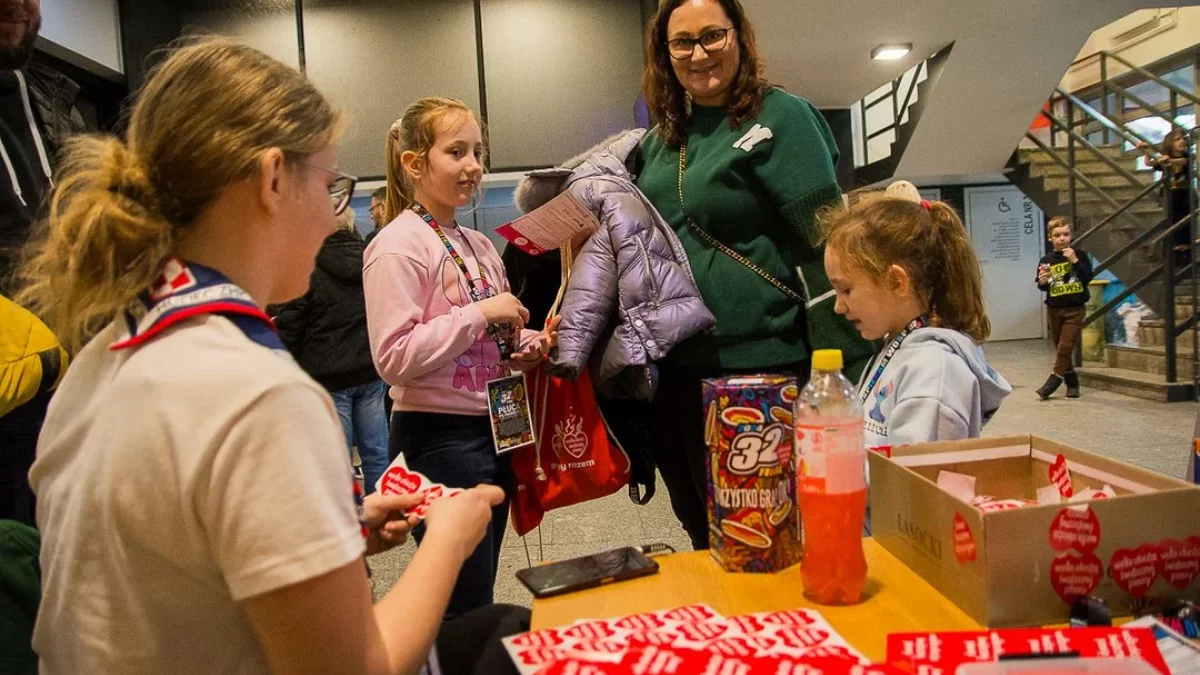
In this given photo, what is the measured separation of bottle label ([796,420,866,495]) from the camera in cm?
94

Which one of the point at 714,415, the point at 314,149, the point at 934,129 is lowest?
the point at 714,415

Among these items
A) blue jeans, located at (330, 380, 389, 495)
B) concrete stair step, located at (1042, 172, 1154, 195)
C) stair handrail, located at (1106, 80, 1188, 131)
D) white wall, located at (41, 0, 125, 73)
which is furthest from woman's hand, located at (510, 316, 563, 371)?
concrete stair step, located at (1042, 172, 1154, 195)

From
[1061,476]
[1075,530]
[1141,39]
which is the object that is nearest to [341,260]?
[1061,476]

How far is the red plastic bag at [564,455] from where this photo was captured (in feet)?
6.06

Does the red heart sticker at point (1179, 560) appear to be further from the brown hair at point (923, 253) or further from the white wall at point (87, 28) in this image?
the white wall at point (87, 28)

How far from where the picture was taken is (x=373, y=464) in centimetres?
355

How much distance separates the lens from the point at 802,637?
2.76ft

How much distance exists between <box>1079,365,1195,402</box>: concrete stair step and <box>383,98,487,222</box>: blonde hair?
5.74 m

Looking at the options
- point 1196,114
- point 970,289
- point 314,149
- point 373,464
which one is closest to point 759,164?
point 970,289

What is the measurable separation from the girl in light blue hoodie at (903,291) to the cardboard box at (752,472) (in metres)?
0.36

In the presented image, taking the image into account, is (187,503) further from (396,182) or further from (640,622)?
(396,182)

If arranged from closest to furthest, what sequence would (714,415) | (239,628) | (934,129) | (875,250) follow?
(239,628)
(714,415)
(875,250)
(934,129)

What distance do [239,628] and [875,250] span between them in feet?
3.86

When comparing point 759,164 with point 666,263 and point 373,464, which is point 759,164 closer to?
point 666,263
